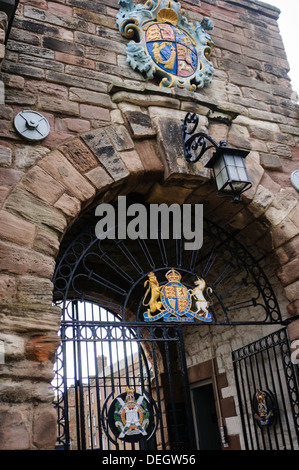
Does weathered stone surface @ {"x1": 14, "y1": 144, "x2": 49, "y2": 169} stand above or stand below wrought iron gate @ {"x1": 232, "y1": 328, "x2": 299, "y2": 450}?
above

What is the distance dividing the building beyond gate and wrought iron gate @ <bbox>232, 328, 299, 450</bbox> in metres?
0.02

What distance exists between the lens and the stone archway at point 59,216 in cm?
242

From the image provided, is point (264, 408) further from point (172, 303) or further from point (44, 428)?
point (44, 428)

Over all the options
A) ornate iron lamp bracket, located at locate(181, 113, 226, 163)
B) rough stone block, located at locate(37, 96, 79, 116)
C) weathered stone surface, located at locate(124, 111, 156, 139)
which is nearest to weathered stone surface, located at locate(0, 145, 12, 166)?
rough stone block, located at locate(37, 96, 79, 116)

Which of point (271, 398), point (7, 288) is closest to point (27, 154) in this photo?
point (7, 288)

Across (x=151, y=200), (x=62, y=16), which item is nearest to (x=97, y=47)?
(x=62, y=16)

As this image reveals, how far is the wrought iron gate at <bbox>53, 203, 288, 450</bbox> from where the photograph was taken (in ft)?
10.3

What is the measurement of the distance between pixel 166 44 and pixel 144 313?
2.49m

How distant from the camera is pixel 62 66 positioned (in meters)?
3.54

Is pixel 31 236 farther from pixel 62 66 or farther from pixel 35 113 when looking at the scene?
pixel 62 66

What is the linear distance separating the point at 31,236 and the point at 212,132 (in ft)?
6.74

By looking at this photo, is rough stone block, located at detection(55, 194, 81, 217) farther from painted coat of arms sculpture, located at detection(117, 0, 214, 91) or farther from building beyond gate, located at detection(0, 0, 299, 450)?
painted coat of arms sculpture, located at detection(117, 0, 214, 91)

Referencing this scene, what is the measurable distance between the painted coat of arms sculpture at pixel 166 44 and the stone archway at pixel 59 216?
0.50 meters
